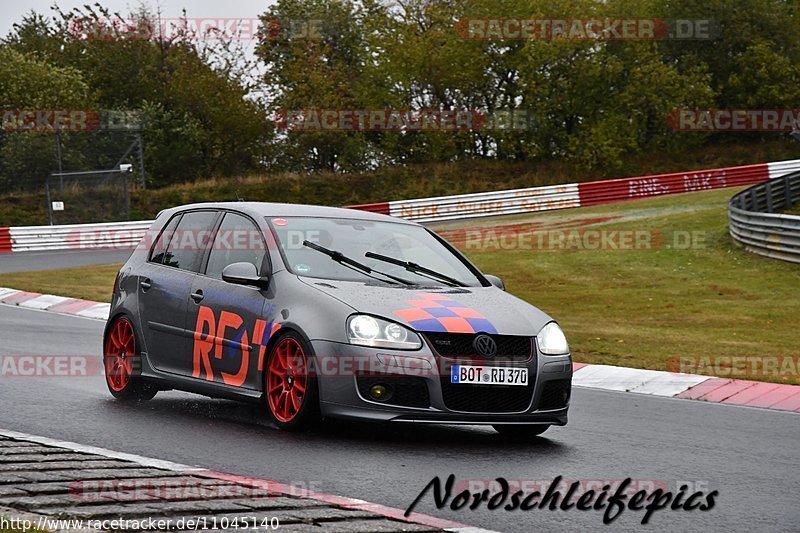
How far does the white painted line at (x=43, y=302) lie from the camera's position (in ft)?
65.6

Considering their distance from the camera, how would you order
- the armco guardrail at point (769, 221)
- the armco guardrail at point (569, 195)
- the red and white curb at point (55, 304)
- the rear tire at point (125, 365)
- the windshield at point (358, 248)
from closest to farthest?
the windshield at point (358, 248), the rear tire at point (125, 365), the red and white curb at point (55, 304), the armco guardrail at point (769, 221), the armco guardrail at point (569, 195)

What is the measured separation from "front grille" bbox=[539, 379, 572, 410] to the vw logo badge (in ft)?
1.70

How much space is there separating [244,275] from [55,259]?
84.1 feet

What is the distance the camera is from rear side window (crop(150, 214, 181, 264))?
32.9ft

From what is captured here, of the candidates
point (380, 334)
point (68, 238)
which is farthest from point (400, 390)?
point (68, 238)

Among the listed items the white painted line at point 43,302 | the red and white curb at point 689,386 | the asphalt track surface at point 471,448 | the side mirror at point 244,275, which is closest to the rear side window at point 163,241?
the asphalt track surface at point 471,448

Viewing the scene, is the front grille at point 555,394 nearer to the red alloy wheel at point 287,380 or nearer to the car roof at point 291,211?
the red alloy wheel at point 287,380

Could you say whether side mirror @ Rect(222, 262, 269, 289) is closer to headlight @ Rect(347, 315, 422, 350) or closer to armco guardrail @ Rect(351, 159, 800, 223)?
headlight @ Rect(347, 315, 422, 350)

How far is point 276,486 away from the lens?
6293mm
